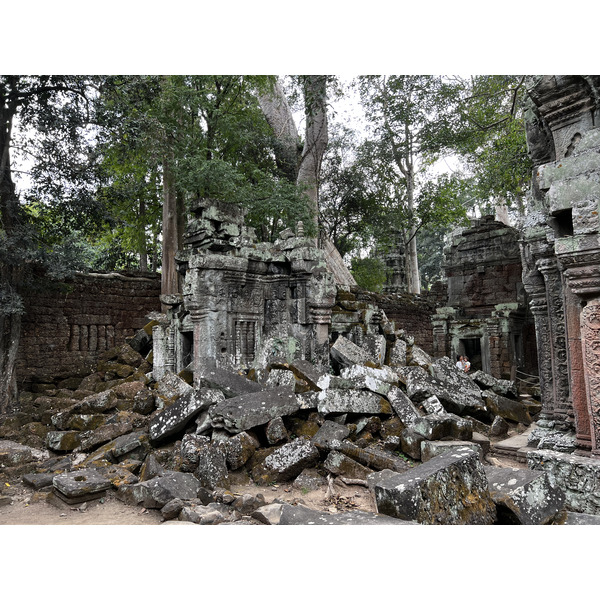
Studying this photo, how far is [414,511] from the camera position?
8.34 ft

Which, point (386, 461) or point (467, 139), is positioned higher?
point (467, 139)


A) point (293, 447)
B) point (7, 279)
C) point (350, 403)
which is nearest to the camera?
point (293, 447)

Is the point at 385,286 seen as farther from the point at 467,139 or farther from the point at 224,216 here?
the point at 224,216

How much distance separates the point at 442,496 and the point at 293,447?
172 centimetres

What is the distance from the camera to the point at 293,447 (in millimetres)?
4082

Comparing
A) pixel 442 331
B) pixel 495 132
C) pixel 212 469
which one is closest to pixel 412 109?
pixel 495 132

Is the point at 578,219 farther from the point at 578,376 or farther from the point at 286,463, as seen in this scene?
the point at 286,463

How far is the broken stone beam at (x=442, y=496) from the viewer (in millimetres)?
2562

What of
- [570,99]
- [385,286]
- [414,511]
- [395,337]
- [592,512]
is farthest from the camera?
[385,286]

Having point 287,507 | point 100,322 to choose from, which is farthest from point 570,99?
point 100,322

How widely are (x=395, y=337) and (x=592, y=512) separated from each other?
5.26 metres

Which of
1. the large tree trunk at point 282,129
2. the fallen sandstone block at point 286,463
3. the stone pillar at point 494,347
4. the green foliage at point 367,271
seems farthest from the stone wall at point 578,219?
the green foliage at point 367,271

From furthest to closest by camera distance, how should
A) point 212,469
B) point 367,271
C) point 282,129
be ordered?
point 367,271
point 282,129
point 212,469

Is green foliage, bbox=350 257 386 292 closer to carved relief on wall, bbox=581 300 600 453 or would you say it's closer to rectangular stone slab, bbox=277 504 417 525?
carved relief on wall, bbox=581 300 600 453
